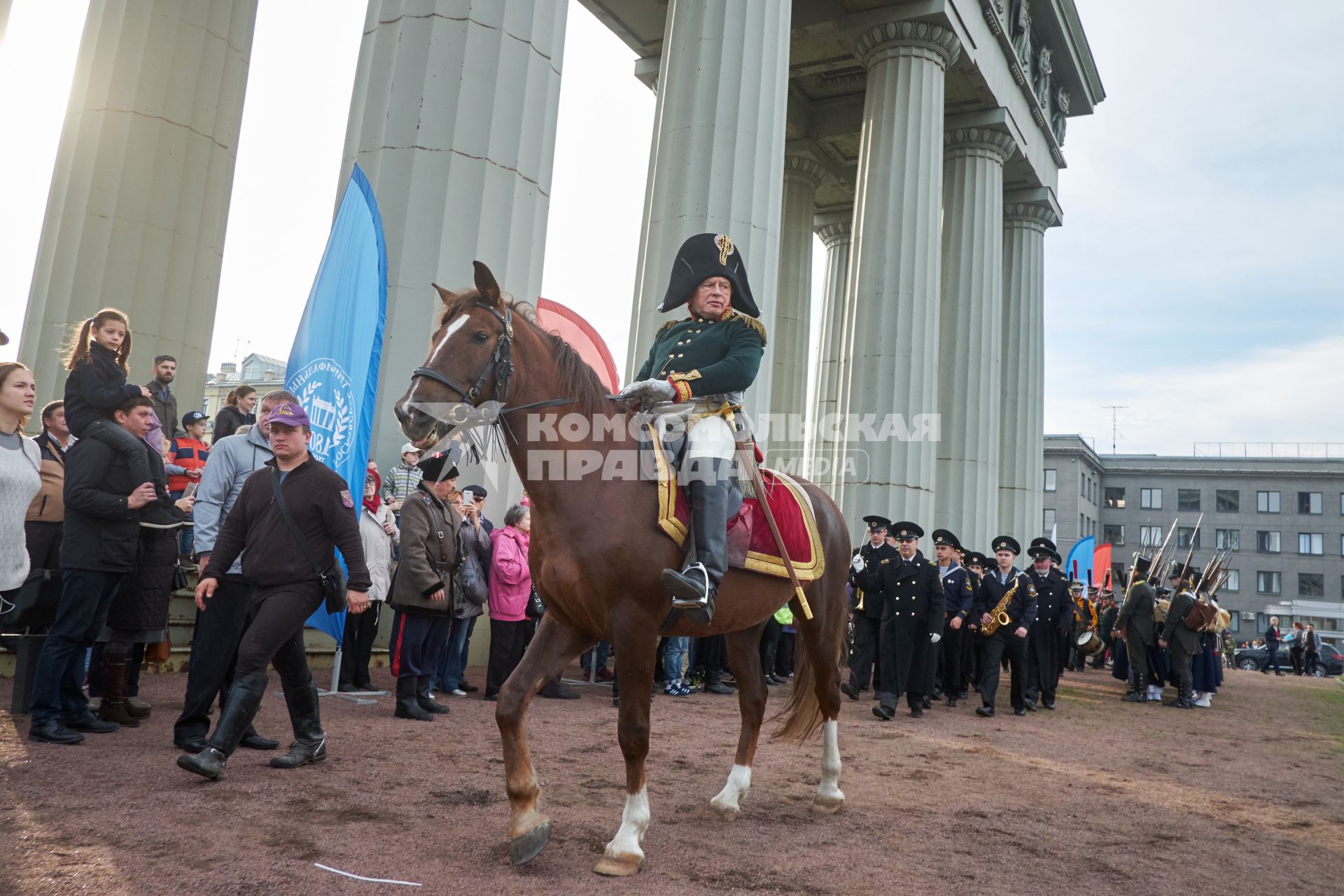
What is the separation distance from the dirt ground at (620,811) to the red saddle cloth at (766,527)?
1468 mm

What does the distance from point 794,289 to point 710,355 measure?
66.6 ft

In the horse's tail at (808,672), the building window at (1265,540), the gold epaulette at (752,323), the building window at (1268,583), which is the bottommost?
the horse's tail at (808,672)

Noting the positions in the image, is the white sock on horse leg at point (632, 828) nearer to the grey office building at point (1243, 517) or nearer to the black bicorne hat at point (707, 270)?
the black bicorne hat at point (707, 270)

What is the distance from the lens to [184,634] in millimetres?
8750

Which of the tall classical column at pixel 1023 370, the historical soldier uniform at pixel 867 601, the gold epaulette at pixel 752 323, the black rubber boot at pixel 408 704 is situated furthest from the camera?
the tall classical column at pixel 1023 370

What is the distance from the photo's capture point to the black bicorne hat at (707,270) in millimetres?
5492

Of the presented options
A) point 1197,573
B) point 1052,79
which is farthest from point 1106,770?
point 1052,79

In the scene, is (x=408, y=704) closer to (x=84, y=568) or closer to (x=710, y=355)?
(x=84, y=568)

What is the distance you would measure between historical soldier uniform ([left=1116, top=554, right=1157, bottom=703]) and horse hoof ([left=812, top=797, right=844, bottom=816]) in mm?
11388

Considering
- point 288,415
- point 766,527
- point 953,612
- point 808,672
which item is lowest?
point 808,672

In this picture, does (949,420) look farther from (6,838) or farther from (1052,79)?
(6,838)

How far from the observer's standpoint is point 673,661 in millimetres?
10750

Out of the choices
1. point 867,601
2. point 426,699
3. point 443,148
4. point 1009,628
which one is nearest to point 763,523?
point 426,699

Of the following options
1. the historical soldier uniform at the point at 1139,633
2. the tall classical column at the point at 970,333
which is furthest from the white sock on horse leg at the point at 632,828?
the tall classical column at the point at 970,333
